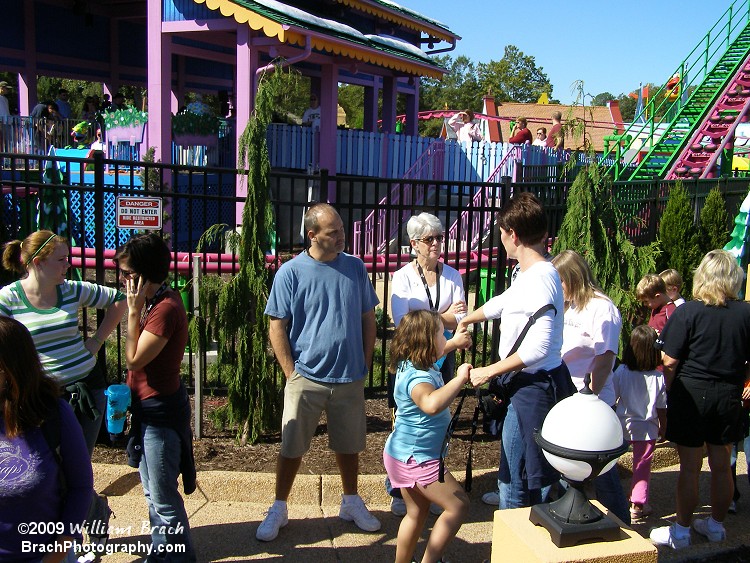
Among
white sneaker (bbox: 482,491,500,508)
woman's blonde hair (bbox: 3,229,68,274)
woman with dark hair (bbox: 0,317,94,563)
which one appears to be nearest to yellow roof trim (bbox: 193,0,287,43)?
woman's blonde hair (bbox: 3,229,68,274)

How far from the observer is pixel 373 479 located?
4.68 metres

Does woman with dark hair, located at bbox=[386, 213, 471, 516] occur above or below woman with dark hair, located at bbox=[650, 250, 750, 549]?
above

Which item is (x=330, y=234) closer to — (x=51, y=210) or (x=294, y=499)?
(x=294, y=499)

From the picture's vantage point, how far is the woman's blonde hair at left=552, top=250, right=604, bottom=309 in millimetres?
3938

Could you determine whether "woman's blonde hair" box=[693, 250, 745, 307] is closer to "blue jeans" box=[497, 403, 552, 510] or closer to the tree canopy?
"blue jeans" box=[497, 403, 552, 510]

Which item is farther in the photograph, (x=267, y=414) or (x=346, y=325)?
(x=267, y=414)

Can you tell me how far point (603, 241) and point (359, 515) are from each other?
318 cm

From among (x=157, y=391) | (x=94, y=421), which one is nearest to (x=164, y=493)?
(x=157, y=391)

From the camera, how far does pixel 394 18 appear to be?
17.6 m

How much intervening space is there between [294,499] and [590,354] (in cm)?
204

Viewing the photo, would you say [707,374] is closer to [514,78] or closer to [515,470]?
[515,470]

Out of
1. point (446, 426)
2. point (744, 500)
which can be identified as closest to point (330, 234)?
point (446, 426)

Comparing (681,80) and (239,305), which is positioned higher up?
(681,80)

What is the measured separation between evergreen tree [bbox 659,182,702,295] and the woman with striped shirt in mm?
8141
